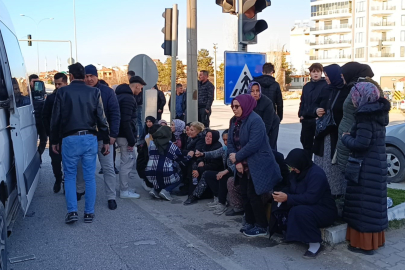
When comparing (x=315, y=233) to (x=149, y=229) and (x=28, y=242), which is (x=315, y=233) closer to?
(x=149, y=229)

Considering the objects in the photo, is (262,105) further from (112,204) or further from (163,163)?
(112,204)

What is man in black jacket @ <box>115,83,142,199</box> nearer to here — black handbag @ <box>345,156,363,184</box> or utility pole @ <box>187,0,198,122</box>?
utility pole @ <box>187,0,198,122</box>

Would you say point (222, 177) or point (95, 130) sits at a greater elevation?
point (95, 130)

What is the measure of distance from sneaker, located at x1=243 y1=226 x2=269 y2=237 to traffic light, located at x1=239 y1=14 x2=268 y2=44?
2985 millimetres

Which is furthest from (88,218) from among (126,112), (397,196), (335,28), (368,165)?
(335,28)

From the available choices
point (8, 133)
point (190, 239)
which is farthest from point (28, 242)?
point (190, 239)

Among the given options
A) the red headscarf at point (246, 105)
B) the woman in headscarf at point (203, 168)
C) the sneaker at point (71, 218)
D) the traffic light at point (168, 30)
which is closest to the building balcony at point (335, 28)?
the traffic light at point (168, 30)

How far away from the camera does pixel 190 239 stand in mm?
5082

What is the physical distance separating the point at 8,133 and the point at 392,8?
81.4m

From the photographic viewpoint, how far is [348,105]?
15.4 feet

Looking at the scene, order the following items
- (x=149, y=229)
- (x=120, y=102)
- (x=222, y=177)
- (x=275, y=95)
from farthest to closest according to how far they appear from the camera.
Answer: (x=275, y=95)
(x=120, y=102)
(x=222, y=177)
(x=149, y=229)

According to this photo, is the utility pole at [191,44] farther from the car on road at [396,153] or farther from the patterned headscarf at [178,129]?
the car on road at [396,153]

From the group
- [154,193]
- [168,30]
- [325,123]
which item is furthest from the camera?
[168,30]

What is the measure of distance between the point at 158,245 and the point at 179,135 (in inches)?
136
